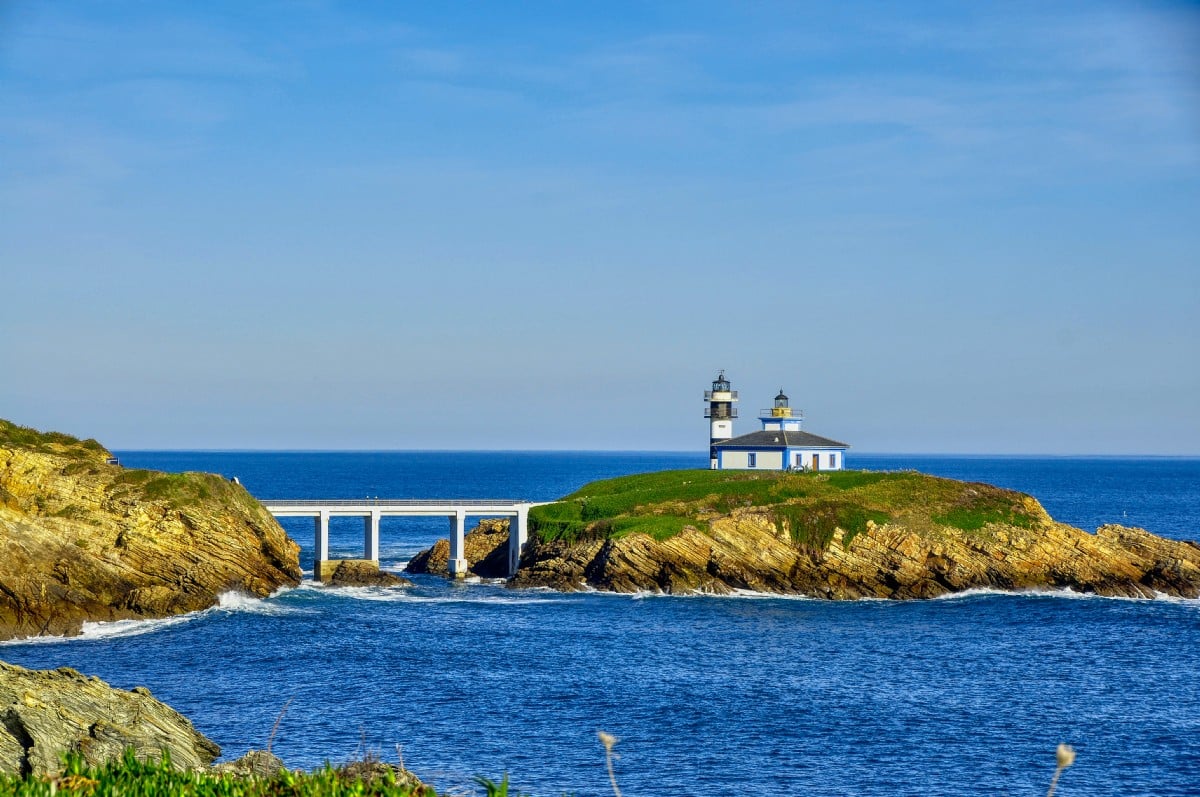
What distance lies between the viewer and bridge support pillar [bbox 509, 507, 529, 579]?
3455 inches

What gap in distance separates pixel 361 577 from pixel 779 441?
40478 mm

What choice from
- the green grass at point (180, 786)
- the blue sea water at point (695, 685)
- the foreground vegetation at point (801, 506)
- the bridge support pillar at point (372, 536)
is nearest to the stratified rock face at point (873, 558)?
the foreground vegetation at point (801, 506)

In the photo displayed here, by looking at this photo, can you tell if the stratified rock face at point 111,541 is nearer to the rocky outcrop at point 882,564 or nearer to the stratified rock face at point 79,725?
the rocky outcrop at point 882,564

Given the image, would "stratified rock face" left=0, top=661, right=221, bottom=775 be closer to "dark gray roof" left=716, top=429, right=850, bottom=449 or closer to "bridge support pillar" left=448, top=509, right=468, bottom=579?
"bridge support pillar" left=448, top=509, right=468, bottom=579

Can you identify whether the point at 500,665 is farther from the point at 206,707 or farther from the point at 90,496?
the point at 90,496

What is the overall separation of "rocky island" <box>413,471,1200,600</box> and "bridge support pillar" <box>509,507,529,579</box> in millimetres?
3249

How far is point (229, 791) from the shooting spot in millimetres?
19438

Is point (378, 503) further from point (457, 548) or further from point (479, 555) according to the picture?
point (479, 555)

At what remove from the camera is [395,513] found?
278 feet

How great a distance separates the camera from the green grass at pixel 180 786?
739 inches

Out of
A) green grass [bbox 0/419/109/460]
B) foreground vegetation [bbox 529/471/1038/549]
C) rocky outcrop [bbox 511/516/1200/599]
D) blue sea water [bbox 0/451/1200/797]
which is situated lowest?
blue sea water [bbox 0/451/1200/797]

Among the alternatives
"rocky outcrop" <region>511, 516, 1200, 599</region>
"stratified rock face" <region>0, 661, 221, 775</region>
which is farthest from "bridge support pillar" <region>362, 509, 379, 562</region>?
"stratified rock face" <region>0, 661, 221, 775</region>

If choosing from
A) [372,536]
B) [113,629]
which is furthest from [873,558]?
[113,629]

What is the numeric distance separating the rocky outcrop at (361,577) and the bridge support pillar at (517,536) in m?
8.78
